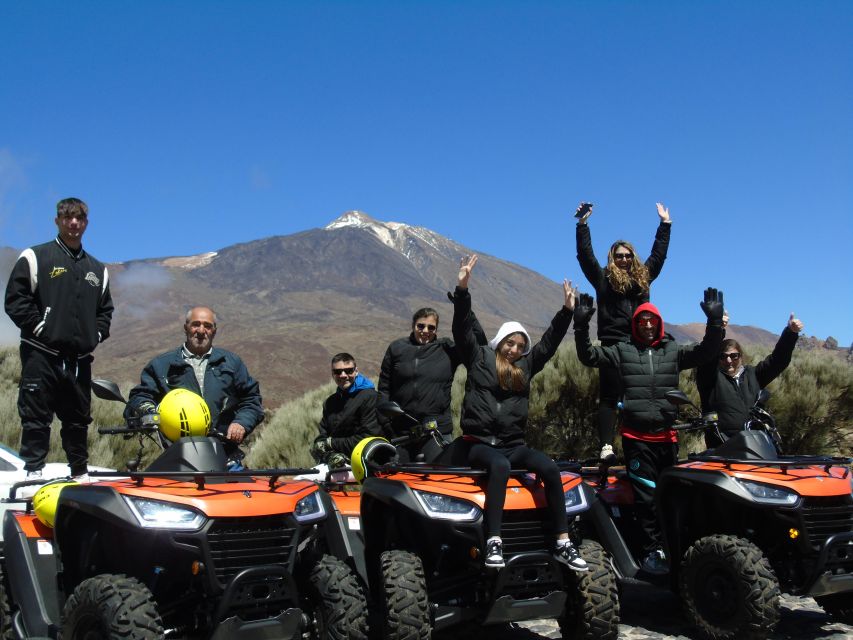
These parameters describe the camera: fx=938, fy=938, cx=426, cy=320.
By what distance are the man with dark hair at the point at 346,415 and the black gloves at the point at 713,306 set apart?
A: 276cm

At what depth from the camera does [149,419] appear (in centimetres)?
497

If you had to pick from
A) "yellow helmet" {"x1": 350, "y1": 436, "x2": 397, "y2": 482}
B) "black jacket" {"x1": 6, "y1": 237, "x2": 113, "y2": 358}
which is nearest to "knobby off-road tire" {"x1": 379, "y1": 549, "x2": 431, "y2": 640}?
"yellow helmet" {"x1": 350, "y1": 436, "x2": 397, "y2": 482}

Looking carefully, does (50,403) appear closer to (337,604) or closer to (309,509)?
(309,509)

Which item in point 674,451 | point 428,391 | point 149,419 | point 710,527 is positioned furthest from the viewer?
point 428,391

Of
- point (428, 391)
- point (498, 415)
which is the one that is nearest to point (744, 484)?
point (498, 415)

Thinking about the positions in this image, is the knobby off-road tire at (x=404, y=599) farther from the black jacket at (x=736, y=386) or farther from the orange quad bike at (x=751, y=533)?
the black jacket at (x=736, y=386)

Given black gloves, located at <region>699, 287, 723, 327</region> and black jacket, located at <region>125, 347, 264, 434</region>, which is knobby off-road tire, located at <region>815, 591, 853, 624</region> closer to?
black gloves, located at <region>699, 287, 723, 327</region>

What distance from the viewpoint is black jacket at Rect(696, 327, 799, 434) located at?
714 centimetres

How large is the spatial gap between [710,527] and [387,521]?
2.06 m

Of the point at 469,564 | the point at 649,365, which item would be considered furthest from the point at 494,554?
the point at 649,365

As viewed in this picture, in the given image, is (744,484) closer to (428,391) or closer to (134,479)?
(428,391)

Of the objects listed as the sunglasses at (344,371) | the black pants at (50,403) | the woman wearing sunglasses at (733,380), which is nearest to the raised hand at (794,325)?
the woman wearing sunglasses at (733,380)

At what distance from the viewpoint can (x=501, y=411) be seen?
5.55m

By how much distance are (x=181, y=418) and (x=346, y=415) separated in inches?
111
